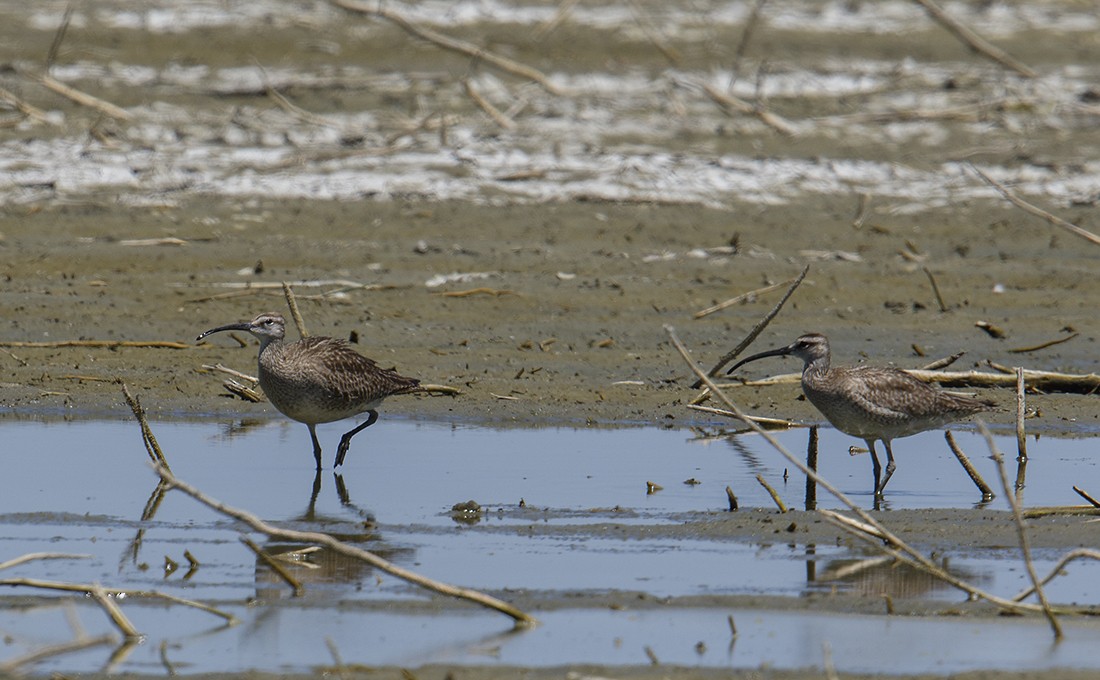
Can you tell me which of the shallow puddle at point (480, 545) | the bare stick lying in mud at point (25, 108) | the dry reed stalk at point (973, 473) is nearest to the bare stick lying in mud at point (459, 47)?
the bare stick lying in mud at point (25, 108)

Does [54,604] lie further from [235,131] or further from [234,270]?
[235,131]

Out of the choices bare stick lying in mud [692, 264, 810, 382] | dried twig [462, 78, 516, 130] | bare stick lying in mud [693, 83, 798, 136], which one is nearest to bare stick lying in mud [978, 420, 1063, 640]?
bare stick lying in mud [692, 264, 810, 382]

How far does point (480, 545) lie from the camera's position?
8.02m

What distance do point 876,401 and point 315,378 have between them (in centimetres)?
327

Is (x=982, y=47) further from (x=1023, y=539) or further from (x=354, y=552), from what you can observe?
(x=354, y=552)

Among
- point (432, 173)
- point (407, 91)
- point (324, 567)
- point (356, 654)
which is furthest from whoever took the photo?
point (407, 91)

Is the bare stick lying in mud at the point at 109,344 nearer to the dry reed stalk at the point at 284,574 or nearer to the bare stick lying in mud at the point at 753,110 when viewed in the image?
the dry reed stalk at the point at 284,574

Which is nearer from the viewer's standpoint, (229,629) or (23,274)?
(229,629)

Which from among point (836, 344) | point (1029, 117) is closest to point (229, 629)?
point (836, 344)

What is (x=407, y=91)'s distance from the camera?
18.4 m

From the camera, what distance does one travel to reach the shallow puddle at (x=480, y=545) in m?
6.42

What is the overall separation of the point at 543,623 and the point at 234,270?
27.4ft

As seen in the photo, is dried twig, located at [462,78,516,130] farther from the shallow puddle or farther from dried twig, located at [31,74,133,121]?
the shallow puddle

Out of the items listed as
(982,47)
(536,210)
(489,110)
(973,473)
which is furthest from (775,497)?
(982,47)
